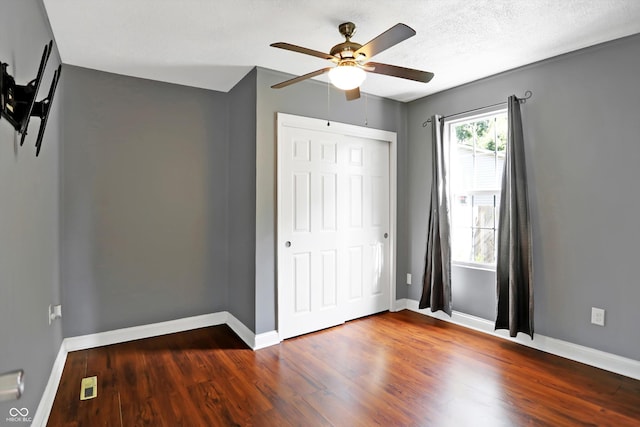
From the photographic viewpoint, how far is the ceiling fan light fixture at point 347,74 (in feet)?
7.09

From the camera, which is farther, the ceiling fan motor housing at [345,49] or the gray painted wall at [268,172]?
the gray painted wall at [268,172]

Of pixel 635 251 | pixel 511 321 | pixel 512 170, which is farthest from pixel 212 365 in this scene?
pixel 635 251

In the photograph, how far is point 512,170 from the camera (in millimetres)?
3078

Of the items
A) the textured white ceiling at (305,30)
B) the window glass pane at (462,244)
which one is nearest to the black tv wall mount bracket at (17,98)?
the textured white ceiling at (305,30)

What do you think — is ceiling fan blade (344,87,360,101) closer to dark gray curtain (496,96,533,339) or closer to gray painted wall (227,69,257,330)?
gray painted wall (227,69,257,330)

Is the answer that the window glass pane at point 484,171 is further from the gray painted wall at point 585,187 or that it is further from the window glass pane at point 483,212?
the gray painted wall at point 585,187

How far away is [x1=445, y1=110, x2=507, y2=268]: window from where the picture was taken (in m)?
3.46

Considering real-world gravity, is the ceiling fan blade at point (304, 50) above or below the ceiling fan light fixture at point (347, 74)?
above

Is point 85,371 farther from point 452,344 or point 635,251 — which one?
point 635,251

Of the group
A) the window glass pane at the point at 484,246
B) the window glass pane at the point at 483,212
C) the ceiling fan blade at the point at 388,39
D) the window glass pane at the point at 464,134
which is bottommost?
the window glass pane at the point at 484,246

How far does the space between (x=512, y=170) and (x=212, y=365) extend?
3.06 meters

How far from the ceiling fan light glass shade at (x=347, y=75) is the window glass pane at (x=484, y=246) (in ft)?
7.33

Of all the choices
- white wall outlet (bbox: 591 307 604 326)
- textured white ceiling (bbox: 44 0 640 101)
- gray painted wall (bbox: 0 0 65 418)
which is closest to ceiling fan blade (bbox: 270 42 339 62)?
textured white ceiling (bbox: 44 0 640 101)

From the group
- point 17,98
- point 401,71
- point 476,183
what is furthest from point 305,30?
point 476,183
